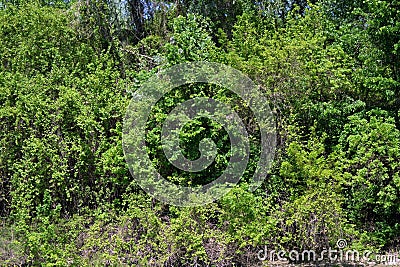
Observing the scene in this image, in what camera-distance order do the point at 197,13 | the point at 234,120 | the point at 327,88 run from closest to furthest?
the point at 234,120
the point at 327,88
the point at 197,13

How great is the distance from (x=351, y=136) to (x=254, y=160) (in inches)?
64.0

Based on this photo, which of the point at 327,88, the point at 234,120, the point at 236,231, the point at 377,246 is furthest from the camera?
the point at 327,88

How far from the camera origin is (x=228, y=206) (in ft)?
22.5

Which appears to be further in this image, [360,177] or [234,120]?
[234,120]

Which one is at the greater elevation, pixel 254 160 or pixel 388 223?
pixel 254 160

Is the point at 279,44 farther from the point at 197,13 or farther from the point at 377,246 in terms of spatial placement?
the point at 377,246

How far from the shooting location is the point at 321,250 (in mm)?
7160

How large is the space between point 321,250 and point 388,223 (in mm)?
1365

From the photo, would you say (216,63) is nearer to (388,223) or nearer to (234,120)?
(234,120)

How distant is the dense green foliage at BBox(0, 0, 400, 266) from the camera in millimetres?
6883

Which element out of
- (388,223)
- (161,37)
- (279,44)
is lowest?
(388,223)

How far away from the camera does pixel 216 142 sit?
7.79 meters

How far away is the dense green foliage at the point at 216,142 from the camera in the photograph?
271 inches

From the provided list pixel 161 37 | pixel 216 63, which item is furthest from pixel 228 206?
pixel 161 37
